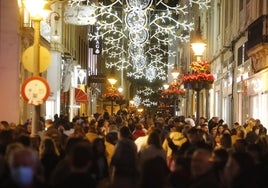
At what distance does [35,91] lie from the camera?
15812 mm

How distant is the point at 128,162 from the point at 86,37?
5869 cm

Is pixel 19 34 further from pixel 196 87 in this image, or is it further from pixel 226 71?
pixel 226 71

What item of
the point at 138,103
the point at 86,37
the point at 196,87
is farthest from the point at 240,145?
the point at 138,103

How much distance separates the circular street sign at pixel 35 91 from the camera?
15781 millimetres

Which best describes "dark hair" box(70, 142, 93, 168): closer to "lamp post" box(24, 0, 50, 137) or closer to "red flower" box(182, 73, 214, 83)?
"lamp post" box(24, 0, 50, 137)

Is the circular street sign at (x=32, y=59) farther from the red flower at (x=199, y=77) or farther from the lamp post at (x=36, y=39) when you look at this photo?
the red flower at (x=199, y=77)

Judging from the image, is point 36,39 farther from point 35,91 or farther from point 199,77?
point 199,77

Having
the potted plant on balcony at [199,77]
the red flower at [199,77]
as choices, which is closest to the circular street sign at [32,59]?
the potted plant on balcony at [199,77]

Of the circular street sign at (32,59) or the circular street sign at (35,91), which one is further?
the circular street sign at (32,59)

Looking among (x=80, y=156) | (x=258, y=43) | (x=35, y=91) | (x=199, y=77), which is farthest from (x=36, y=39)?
(x=258, y=43)

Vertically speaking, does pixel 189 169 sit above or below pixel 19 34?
below

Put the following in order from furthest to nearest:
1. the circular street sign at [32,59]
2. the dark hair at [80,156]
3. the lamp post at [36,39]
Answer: the circular street sign at [32,59] → the lamp post at [36,39] → the dark hair at [80,156]

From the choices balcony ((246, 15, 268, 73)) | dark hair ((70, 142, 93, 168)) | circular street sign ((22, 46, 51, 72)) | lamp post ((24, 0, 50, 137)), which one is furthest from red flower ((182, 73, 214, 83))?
dark hair ((70, 142, 93, 168))

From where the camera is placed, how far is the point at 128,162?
33.3 feet
